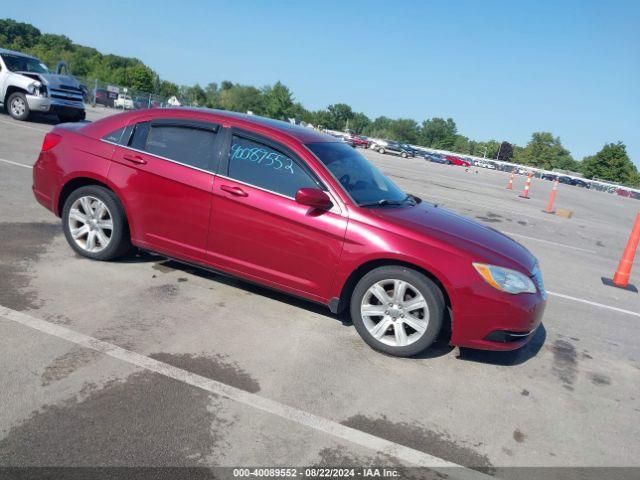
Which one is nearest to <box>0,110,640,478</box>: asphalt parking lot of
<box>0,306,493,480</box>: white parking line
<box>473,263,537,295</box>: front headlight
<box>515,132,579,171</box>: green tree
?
<box>0,306,493,480</box>: white parking line

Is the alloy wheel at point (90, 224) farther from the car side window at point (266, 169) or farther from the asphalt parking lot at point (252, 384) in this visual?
the car side window at point (266, 169)

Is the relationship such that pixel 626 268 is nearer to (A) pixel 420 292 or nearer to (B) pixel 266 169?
(A) pixel 420 292

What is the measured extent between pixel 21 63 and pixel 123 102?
78.7 ft

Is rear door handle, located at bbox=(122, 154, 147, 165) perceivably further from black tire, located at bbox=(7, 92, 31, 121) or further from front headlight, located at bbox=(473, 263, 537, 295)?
black tire, located at bbox=(7, 92, 31, 121)

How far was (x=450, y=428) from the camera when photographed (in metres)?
3.39

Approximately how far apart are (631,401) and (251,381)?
296cm

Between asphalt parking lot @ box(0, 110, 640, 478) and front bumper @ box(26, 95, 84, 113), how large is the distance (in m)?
12.2

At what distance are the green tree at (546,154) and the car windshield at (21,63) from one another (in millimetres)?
126071

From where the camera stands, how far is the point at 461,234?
14.8ft

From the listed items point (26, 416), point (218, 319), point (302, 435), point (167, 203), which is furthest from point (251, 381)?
point (167, 203)

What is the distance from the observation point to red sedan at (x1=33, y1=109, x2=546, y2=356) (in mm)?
4148

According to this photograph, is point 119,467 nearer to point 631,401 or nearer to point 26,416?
point 26,416

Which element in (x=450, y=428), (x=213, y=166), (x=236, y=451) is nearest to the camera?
(x=236, y=451)

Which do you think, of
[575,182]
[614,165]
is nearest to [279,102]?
[575,182]
